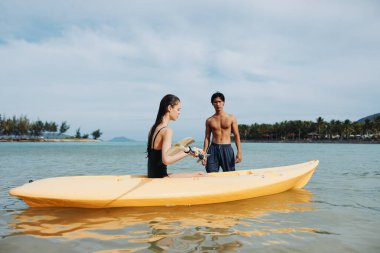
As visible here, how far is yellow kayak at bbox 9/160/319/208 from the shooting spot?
4.98m

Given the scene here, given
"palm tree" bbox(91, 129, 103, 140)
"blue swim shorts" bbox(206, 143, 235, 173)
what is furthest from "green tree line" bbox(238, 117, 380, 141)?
"blue swim shorts" bbox(206, 143, 235, 173)

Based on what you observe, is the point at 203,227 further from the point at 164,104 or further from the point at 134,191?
the point at 164,104

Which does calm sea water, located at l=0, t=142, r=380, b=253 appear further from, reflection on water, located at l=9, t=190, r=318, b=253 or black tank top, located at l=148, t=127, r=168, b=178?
black tank top, located at l=148, t=127, r=168, b=178

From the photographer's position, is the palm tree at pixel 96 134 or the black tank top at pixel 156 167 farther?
the palm tree at pixel 96 134

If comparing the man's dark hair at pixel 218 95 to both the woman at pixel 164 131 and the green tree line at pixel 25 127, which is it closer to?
the woman at pixel 164 131

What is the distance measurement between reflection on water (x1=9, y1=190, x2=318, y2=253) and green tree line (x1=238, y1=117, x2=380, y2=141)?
10407cm

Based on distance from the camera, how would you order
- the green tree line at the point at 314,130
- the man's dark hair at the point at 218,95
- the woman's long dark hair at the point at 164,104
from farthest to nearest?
the green tree line at the point at 314,130, the man's dark hair at the point at 218,95, the woman's long dark hair at the point at 164,104

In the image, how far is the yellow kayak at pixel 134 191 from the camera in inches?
196

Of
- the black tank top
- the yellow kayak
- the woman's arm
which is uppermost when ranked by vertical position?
the woman's arm

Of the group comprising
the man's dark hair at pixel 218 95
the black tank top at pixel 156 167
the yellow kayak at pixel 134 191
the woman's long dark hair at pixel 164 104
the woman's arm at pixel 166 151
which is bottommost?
the yellow kayak at pixel 134 191

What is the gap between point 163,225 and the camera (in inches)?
171

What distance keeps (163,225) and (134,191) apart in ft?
3.27

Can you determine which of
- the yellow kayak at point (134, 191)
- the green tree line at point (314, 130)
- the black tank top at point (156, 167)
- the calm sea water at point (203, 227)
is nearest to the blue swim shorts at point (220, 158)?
the yellow kayak at point (134, 191)

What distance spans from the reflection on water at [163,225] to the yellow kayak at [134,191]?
0.14 meters
